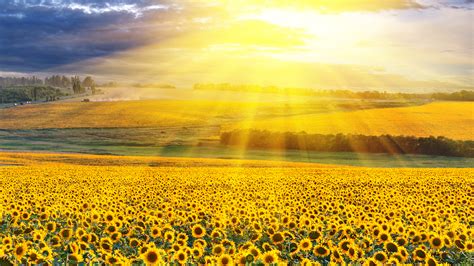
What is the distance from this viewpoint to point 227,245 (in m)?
9.76

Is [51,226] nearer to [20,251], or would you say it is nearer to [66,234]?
[66,234]

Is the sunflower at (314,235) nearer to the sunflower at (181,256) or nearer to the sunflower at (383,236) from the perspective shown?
the sunflower at (383,236)

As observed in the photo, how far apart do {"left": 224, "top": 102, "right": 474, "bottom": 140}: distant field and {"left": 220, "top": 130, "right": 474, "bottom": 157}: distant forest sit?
114 inches

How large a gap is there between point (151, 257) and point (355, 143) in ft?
215

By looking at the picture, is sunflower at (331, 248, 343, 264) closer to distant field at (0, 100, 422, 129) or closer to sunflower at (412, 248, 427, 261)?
sunflower at (412, 248, 427, 261)

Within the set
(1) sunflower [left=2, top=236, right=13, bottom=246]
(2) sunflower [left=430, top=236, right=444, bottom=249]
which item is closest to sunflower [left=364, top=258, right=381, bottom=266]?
(2) sunflower [left=430, top=236, right=444, bottom=249]

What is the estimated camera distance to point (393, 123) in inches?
3236

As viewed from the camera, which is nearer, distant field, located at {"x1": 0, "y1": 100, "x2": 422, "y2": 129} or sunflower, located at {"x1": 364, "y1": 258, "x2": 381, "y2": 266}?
sunflower, located at {"x1": 364, "y1": 258, "x2": 381, "y2": 266}

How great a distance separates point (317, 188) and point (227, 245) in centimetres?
1270

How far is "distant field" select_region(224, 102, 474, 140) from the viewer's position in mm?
75812

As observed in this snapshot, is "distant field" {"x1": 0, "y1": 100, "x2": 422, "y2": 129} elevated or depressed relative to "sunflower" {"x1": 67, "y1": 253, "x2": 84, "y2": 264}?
depressed

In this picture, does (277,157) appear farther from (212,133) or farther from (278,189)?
(278,189)

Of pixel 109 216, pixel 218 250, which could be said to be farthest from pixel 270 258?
pixel 109 216

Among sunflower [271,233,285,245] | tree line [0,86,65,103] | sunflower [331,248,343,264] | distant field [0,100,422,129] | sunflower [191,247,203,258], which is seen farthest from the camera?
tree line [0,86,65,103]
